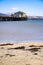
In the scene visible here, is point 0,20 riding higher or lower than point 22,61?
lower

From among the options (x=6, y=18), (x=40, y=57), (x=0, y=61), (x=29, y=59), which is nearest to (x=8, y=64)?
(x=0, y=61)

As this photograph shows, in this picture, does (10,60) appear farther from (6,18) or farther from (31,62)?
(6,18)

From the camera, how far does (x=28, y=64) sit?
5812 mm

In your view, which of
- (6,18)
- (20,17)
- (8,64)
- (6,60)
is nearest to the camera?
(8,64)

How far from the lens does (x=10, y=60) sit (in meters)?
6.31

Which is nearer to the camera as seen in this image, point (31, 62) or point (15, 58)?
point (31, 62)

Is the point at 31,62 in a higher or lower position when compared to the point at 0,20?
higher

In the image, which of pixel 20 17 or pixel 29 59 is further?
pixel 20 17

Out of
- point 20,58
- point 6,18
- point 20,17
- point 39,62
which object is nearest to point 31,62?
point 39,62

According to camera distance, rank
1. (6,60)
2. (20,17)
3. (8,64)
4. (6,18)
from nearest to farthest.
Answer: (8,64)
(6,60)
(6,18)
(20,17)

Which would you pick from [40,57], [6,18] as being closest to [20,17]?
[6,18]

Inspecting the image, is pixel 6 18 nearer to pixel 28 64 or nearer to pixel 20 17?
pixel 20 17

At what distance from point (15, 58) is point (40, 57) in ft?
2.61

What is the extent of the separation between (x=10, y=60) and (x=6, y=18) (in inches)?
2746
